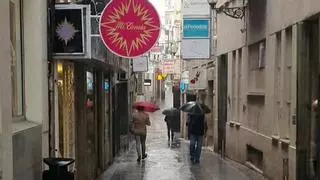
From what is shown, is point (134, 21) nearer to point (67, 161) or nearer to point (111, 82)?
point (67, 161)

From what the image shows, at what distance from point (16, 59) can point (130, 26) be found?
2.23 metres

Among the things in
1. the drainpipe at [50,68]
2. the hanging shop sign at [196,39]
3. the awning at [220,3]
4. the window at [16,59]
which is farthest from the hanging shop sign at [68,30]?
the hanging shop sign at [196,39]

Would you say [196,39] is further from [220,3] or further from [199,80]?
[199,80]

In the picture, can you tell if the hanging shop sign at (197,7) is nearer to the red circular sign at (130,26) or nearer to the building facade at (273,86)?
the building facade at (273,86)

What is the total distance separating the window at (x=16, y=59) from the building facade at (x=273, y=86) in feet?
17.3

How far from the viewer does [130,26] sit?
32.6ft

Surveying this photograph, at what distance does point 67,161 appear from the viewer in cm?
839

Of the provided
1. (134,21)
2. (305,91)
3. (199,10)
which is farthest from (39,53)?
(199,10)

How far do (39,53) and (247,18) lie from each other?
9.67m

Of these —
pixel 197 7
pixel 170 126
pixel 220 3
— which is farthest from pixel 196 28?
pixel 170 126

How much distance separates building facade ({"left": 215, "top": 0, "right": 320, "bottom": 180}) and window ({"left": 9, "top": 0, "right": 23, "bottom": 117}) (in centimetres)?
528

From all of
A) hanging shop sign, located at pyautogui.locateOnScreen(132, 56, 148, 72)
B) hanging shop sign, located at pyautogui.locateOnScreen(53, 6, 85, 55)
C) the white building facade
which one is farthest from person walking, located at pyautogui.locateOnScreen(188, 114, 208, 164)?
hanging shop sign, located at pyautogui.locateOnScreen(132, 56, 148, 72)

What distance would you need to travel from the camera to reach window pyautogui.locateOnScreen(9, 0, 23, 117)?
8.23 metres

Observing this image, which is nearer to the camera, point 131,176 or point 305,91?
point 305,91
